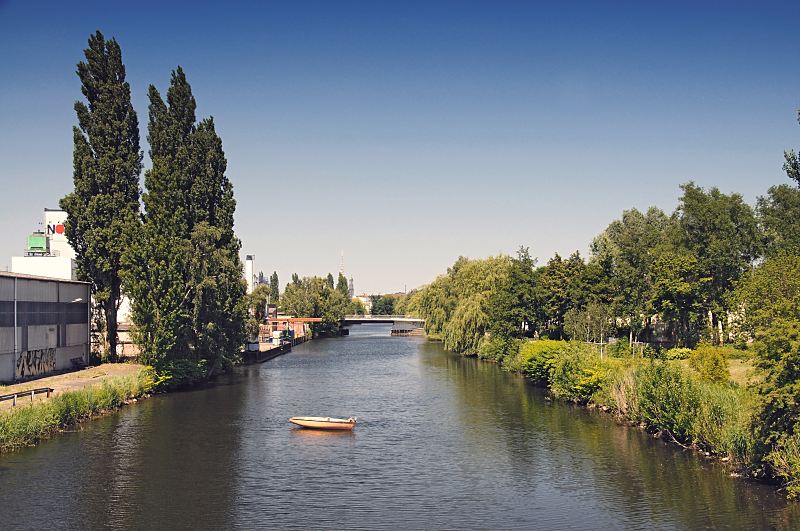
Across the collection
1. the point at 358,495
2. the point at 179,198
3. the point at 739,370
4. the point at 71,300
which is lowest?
the point at 358,495

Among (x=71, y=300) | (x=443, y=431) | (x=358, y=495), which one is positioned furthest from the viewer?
(x=71, y=300)

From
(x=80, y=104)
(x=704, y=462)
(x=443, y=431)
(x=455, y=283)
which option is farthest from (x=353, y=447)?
(x=455, y=283)

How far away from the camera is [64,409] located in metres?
51.6

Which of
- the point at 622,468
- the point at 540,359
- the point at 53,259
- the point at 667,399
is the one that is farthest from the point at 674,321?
the point at 53,259

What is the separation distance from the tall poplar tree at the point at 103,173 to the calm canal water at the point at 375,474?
18.3 m

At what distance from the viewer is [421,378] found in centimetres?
8894

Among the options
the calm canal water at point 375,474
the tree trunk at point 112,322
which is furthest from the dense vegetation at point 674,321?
the tree trunk at point 112,322

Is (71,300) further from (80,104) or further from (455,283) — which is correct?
(455,283)

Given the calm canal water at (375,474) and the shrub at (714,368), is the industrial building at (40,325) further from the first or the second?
the shrub at (714,368)

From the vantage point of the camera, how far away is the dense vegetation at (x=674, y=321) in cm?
3575

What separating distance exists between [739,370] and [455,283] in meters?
72.8

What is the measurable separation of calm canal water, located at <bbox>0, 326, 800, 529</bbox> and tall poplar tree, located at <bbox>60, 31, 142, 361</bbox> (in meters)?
18.3

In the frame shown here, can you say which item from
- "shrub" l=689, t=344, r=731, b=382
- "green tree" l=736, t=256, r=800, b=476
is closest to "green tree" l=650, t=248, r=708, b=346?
"shrub" l=689, t=344, r=731, b=382

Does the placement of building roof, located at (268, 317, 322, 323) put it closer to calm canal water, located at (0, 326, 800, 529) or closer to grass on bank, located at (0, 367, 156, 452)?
grass on bank, located at (0, 367, 156, 452)
